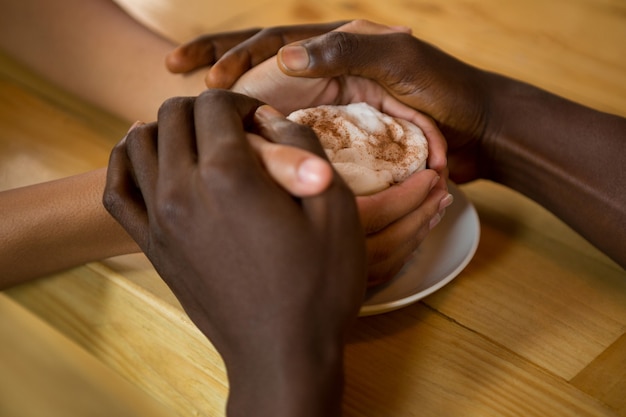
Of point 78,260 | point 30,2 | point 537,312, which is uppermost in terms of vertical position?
point 30,2

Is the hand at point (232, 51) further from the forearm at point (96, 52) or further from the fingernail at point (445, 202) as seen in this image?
the fingernail at point (445, 202)

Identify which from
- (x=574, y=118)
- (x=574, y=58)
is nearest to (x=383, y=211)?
(x=574, y=118)

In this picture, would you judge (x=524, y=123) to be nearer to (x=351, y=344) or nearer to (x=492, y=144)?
(x=492, y=144)

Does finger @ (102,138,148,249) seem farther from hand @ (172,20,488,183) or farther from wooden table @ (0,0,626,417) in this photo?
hand @ (172,20,488,183)

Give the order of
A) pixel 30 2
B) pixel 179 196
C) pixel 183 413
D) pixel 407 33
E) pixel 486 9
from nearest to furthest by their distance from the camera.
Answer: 1. pixel 179 196
2. pixel 183 413
3. pixel 407 33
4. pixel 30 2
5. pixel 486 9

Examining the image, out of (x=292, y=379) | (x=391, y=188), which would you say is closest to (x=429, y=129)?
(x=391, y=188)

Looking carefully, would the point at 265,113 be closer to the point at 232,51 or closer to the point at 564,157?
the point at 232,51
